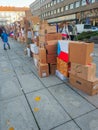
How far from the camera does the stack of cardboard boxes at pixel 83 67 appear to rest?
286cm

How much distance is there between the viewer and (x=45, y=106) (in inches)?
104

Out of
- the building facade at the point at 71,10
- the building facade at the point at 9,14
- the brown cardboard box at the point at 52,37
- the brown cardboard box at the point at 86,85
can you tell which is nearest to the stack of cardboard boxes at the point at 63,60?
the brown cardboard box at the point at 86,85

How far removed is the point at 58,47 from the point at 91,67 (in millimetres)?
1416

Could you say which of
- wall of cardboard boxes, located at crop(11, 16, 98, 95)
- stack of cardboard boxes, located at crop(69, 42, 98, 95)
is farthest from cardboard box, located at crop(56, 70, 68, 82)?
stack of cardboard boxes, located at crop(69, 42, 98, 95)

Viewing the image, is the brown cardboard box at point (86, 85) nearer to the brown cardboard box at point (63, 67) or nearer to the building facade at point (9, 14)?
the brown cardboard box at point (63, 67)

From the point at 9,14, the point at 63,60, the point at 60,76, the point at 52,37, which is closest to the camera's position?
the point at 63,60

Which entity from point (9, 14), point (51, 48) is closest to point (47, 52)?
point (51, 48)

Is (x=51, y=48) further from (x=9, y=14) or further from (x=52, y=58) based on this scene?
(x=9, y=14)

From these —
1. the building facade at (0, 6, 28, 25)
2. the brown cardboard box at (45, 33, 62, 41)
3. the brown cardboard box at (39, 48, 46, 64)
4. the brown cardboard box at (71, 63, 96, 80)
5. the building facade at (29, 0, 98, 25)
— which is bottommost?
the brown cardboard box at (71, 63, 96, 80)

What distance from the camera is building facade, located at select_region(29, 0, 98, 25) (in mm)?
24875

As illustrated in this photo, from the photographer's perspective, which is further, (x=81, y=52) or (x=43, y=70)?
(x=43, y=70)

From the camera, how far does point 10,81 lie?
3.93 m

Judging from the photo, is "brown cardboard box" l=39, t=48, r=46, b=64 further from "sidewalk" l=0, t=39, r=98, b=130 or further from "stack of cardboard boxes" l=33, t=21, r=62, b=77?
"sidewalk" l=0, t=39, r=98, b=130

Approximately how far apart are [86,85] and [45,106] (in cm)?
109
